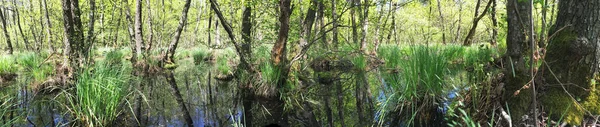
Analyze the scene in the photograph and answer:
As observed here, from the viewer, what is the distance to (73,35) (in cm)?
624

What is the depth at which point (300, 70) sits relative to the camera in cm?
693

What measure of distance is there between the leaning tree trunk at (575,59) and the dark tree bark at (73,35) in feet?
21.1

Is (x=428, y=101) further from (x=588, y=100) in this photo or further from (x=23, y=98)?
(x=23, y=98)

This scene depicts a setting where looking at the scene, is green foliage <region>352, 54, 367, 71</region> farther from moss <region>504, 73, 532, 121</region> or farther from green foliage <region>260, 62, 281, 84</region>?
moss <region>504, 73, 532, 121</region>

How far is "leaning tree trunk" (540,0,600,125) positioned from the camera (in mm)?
2342

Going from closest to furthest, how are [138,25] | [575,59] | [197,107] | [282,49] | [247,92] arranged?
[575,59], [197,107], [282,49], [247,92], [138,25]

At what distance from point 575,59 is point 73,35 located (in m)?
7.01

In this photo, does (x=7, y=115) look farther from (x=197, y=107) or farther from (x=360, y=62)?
(x=360, y=62)

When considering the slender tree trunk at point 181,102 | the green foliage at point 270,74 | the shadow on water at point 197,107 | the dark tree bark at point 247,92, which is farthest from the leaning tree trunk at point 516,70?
the green foliage at point 270,74

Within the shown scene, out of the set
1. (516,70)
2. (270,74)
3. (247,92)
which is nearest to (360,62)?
(247,92)

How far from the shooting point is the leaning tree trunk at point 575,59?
234 cm

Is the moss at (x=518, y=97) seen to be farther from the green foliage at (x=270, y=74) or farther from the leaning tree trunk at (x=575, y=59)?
the green foliage at (x=270, y=74)

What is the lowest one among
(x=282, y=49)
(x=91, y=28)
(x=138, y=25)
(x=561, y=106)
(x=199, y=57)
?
(x=561, y=106)

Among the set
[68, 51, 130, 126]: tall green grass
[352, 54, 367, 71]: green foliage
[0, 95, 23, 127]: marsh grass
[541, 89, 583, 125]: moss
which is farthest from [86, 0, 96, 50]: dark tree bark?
[541, 89, 583, 125]: moss
